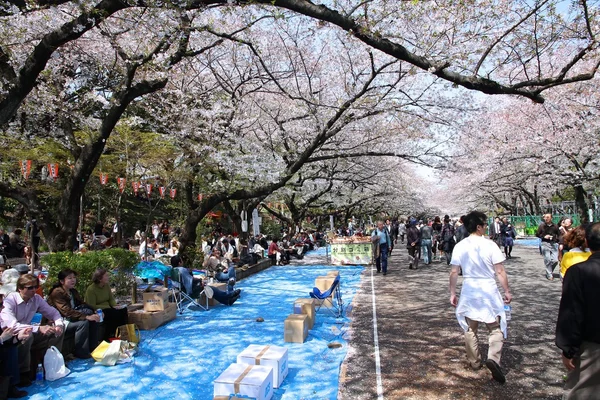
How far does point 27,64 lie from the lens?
447 centimetres

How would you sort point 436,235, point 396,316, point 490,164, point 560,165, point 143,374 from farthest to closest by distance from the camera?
point 490,164
point 560,165
point 436,235
point 396,316
point 143,374

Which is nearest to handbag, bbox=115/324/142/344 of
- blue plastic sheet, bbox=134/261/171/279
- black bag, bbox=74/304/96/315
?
black bag, bbox=74/304/96/315

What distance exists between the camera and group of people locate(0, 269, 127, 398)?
3.91 meters

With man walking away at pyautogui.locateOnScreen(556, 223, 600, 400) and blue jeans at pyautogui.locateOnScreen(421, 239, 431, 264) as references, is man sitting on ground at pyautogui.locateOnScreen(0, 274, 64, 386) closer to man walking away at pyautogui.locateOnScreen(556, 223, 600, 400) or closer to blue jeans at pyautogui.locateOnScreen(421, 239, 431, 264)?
man walking away at pyautogui.locateOnScreen(556, 223, 600, 400)

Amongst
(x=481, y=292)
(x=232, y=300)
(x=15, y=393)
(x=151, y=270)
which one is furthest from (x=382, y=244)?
(x=15, y=393)

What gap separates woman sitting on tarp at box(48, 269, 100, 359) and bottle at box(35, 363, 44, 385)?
0.52m

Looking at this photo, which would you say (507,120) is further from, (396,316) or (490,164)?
(396,316)

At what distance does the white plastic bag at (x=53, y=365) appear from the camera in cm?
425

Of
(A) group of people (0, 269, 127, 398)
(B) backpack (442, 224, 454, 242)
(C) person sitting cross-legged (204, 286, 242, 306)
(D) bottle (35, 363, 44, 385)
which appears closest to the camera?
(A) group of people (0, 269, 127, 398)

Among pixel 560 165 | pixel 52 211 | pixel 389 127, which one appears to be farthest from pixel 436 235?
pixel 52 211

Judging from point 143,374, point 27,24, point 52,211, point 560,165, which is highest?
point 27,24

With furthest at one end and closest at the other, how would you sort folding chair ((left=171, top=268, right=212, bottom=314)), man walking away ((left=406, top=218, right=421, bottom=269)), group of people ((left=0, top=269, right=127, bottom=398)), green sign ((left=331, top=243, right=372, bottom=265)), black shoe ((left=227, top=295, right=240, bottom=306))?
green sign ((left=331, top=243, right=372, bottom=265)), man walking away ((left=406, top=218, right=421, bottom=269)), black shoe ((left=227, top=295, right=240, bottom=306)), folding chair ((left=171, top=268, right=212, bottom=314)), group of people ((left=0, top=269, right=127, bottom=398))

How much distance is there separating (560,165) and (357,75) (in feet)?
39.4

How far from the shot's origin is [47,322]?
4684mm
